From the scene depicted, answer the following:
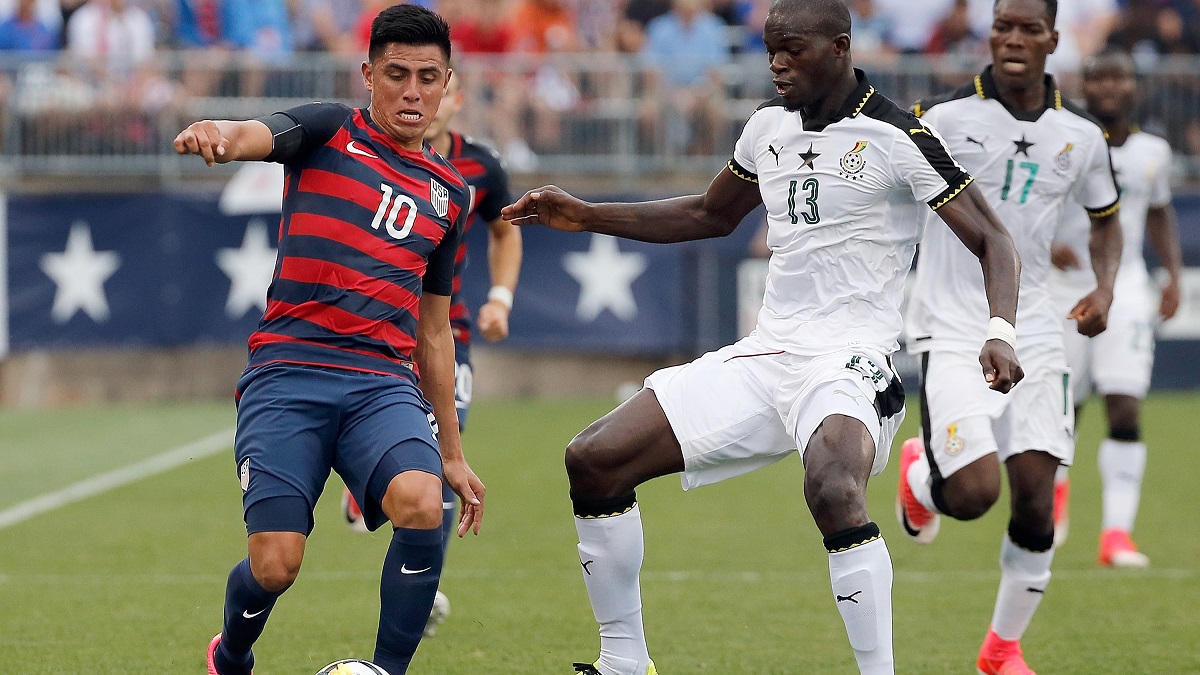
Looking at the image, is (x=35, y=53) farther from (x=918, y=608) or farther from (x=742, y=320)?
(x=918, y=608)

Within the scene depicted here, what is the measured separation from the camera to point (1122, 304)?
9.73 m

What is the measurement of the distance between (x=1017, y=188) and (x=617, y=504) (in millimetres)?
2366

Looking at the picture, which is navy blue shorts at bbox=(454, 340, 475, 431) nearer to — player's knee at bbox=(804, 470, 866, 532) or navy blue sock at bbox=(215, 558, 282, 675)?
navy blue sock at bbox=(215, 558, 282, 675)

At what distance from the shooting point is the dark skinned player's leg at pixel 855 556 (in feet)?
17.6

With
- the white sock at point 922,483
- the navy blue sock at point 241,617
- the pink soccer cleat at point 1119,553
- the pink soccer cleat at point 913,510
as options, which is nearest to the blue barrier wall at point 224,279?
the pink soccer cleat at point 1119,553

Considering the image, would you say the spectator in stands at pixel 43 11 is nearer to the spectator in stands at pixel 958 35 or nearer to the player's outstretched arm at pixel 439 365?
the spectator in stands at pixel 958 35

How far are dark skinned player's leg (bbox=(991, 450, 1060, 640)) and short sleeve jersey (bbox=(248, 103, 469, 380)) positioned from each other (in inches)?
102

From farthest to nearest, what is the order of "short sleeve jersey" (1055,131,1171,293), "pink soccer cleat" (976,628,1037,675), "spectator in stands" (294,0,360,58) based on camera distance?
"spectator in stands" (294,0,360,58)
"short sleeve jersey" (1055,131,1171,293)
"pink soccer cleat" (976,628,1037,675)

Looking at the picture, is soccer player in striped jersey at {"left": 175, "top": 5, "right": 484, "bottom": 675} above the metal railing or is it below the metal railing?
above

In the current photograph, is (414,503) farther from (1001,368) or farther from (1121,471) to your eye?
(1121,471)

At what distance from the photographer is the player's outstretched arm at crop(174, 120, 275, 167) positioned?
4.98m

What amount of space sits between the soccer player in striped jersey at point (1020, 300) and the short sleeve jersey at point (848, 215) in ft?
3.53

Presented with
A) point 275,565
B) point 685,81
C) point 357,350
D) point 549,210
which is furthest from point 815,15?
point 685,81

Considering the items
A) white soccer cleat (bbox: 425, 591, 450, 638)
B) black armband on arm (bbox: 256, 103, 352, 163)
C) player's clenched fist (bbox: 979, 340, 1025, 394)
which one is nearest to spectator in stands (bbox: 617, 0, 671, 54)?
white soccer cleat (bbox: 425, 591, 450, 638)
